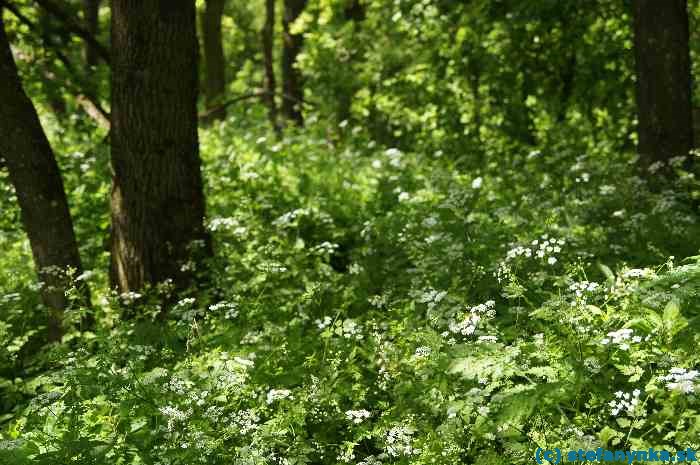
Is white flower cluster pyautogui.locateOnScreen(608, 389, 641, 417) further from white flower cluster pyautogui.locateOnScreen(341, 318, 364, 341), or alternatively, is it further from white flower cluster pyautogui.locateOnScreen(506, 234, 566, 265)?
white flower cluster pyautogui.locateOnScreen(341, 318, 364, 341)

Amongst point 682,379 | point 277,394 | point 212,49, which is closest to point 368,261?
point 277,394

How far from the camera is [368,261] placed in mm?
5793

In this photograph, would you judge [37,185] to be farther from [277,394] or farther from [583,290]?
[583,290]

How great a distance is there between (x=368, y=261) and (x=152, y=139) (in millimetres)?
2005

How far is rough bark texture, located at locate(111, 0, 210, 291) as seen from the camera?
18.4 feet

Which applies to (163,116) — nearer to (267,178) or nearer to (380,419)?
(267,178)

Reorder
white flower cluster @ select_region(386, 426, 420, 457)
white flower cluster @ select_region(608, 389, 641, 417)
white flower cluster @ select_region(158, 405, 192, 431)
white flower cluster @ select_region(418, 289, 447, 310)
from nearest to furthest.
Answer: white flower cluster @ select_region(608, 389, 641, 417) → white flower cluster @ select_region(386, 426, 420, 457) → white flower cluster @ select_region(158, 405, 192, 431) → white flower cluster @ select_region(418, 289, 447, 310)

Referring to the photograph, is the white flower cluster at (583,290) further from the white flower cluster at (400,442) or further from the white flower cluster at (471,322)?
the white flower cluster at (400,442)

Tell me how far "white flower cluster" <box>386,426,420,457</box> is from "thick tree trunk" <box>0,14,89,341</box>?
10.2ft

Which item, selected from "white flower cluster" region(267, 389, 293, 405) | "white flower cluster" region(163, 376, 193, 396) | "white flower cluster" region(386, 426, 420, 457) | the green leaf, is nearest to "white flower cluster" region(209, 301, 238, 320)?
"white flower cluster" region(163, 376, 193, 396)

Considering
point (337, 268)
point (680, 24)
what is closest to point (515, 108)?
point (680, 24)

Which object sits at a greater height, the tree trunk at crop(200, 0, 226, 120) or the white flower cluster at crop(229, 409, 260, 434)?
the tree trunk at crop(200, 0, 226, 120)

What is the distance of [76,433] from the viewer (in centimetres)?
353

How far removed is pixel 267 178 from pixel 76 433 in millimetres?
4789
